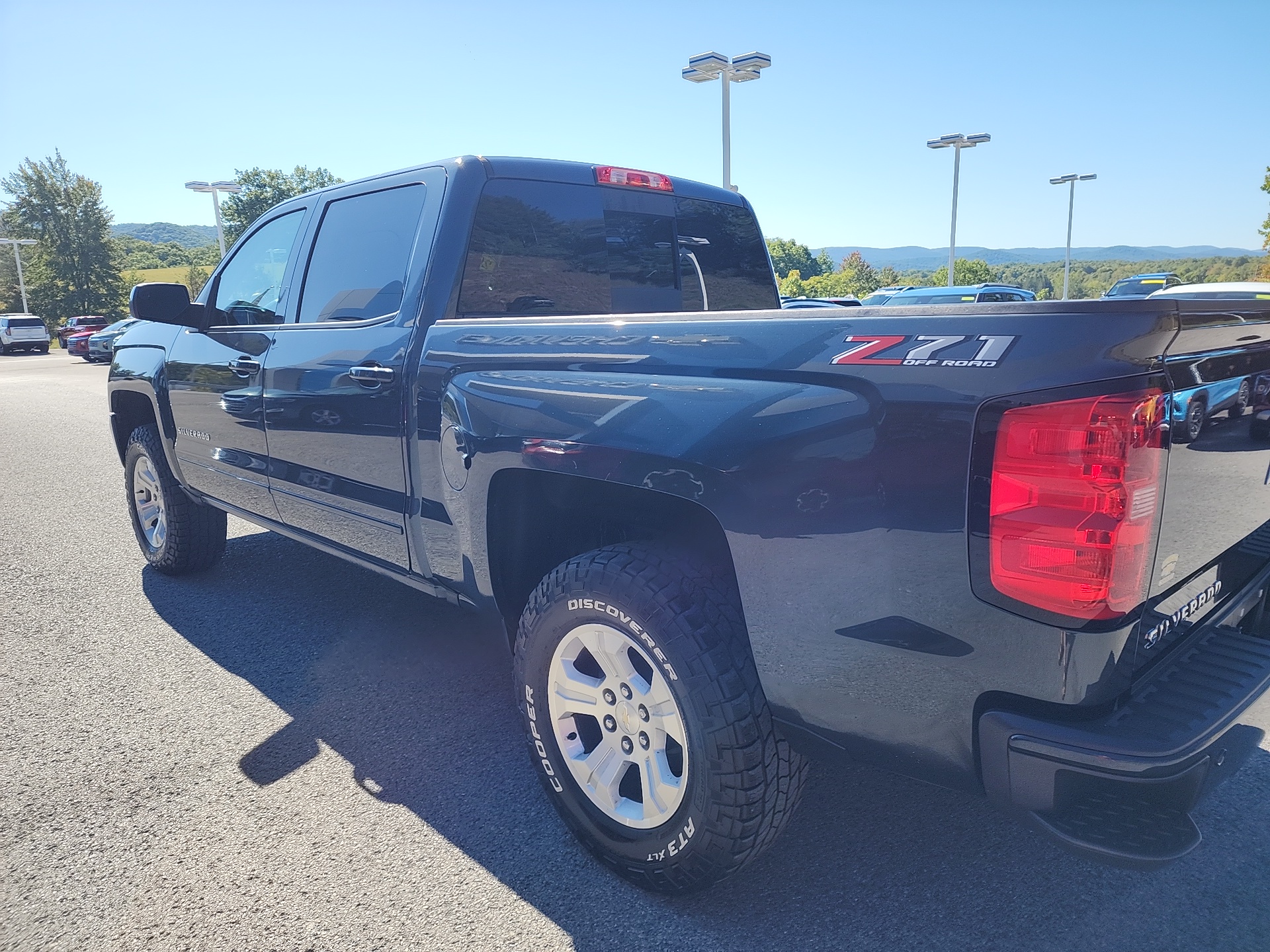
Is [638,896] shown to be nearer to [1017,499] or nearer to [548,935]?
[548,935]

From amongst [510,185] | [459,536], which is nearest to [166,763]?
[459,536]

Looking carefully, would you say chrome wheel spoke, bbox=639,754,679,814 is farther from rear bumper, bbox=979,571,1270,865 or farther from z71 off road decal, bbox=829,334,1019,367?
z71 off road decal, bbox=829,334,1019,367

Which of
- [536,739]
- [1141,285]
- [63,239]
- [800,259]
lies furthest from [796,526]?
[800,259]

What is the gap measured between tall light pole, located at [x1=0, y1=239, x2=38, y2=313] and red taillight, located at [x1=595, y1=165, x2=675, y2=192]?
201 ft

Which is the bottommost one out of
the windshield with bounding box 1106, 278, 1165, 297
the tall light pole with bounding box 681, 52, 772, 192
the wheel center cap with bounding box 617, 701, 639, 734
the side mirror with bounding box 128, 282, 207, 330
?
the wheel center cap with bounding box 617, 701, 639, 734

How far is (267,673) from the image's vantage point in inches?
145

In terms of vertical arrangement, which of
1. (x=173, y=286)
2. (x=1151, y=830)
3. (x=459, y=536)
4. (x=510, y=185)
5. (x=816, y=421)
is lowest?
(x=1151, y=830)

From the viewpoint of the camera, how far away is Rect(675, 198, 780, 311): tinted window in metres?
3.67

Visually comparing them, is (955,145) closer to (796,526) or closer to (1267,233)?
(1267,233)

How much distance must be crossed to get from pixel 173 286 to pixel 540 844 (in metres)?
2.93

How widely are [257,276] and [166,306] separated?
0.42 metres

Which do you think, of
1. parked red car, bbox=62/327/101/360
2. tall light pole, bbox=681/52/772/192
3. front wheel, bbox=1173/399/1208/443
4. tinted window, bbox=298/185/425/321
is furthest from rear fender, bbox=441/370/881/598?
parked red car, bbox=62/327/101/360

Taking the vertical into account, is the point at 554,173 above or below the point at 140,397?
above

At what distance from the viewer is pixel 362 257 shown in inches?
130
